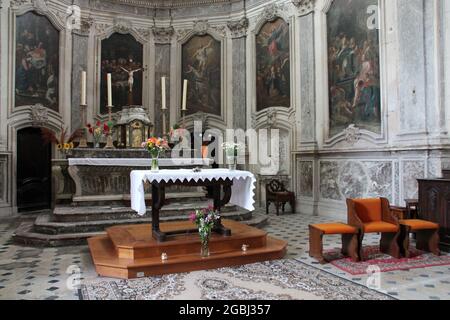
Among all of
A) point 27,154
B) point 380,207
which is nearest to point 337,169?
point 380,207

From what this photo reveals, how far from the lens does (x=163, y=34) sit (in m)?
15.2

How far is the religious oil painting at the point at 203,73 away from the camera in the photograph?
15094mm

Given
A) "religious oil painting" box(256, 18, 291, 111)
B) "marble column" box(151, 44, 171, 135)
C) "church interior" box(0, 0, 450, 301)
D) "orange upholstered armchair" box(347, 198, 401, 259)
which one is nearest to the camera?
"church interior" box(0, 0, 450, 301)

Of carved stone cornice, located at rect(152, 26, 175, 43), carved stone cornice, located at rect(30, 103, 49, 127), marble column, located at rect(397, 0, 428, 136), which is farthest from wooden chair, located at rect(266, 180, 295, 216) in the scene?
carved stone cornice, located at rect(30, 103, 49, 127)

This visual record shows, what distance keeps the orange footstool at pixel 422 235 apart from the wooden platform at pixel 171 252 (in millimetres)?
2037

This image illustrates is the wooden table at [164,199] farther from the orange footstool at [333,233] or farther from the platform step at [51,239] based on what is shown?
the platform step at [51,239]

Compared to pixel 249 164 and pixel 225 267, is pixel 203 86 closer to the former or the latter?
pixel 249 164

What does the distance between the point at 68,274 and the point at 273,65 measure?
10.2m

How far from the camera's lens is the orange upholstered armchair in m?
6.36

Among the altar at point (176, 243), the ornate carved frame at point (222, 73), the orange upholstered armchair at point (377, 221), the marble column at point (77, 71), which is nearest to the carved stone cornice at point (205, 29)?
the ornate carved frame at point (222, 73)

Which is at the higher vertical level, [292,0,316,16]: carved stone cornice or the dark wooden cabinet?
[292,0,316,16]: carved stone cornice

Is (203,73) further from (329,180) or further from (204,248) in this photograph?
(204,248)

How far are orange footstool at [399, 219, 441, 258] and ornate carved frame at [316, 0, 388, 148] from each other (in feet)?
10.3

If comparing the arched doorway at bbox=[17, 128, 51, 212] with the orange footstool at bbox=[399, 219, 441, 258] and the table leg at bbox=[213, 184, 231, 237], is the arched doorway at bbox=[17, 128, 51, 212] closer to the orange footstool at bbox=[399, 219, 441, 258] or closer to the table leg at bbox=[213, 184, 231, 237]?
the table leg at bbox=[213, 184, 231, 237]
